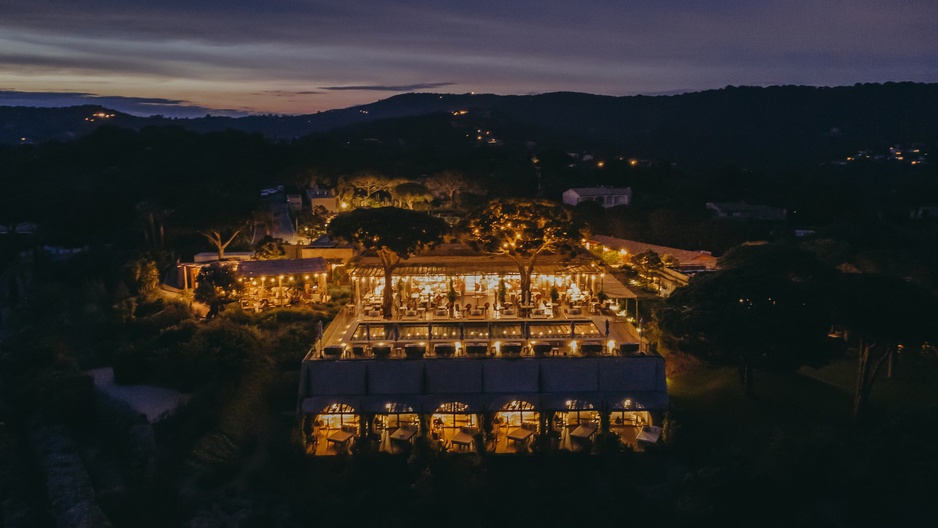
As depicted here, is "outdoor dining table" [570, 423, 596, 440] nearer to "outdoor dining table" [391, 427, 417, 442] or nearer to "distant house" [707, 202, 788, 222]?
"outdoor dining table" [391, 427, 417, 442]

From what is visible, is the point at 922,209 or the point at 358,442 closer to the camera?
the point at 358,442

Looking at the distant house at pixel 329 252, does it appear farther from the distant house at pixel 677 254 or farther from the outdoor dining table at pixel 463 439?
the outdoor dining table at pixel 463 439

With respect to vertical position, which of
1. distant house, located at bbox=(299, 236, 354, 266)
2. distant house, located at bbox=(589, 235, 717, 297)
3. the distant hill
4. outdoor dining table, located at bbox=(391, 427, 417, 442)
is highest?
the distant hill

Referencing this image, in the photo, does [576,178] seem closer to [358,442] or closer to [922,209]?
[922,209]

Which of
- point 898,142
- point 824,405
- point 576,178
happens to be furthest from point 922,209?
point 898,142

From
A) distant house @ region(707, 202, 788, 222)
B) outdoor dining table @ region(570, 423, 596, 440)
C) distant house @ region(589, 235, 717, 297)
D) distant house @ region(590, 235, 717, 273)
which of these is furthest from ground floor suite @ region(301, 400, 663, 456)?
distant house @ region(707, 202, 788, 222)

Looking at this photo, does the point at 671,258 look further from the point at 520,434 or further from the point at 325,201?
the point at 325,201
